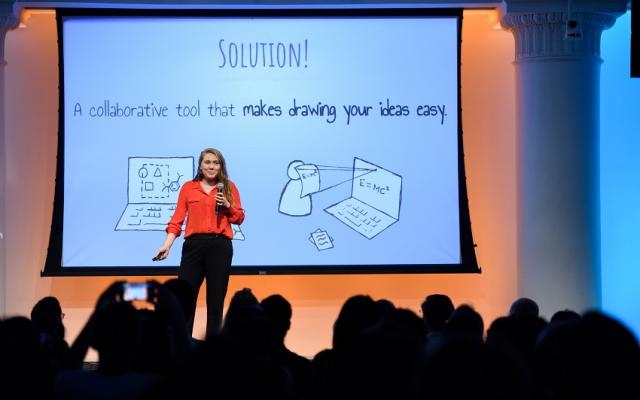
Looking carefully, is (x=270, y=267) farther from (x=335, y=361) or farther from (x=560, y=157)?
(x=335, y=361)

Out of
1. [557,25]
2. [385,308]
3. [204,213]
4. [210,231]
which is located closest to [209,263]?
[210,231]

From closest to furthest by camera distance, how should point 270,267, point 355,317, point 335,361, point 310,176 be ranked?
1. point 335,361
2. point 355,317
3. point 270,267
4. point 310,176

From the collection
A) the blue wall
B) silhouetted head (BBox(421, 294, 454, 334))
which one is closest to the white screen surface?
the blue wall

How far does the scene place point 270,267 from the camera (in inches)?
303

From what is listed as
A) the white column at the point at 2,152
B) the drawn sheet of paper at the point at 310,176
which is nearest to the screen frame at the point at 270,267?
A: the white column at the point at 2,152

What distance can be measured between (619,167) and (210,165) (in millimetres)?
3523

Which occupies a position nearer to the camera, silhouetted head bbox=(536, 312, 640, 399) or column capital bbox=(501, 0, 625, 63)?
silhouetted head bbox=(536, 312, 640, 399)

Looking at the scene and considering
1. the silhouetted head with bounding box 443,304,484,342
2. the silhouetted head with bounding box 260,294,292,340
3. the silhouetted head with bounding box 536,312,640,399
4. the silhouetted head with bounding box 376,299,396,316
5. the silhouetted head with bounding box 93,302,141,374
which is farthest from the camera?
the silhouetted head with bounding box 260,294,292,340

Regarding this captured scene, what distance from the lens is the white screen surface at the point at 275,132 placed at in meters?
7.77

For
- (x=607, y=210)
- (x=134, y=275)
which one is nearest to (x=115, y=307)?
(x=134, y=275)

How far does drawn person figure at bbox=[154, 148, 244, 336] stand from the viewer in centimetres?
625

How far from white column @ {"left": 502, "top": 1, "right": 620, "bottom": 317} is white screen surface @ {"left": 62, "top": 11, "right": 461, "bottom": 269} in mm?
561

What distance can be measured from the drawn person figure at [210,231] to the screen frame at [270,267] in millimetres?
1319

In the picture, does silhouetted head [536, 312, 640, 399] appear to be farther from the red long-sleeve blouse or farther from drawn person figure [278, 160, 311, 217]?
drawn person figure [278, 160, 311, 217]
